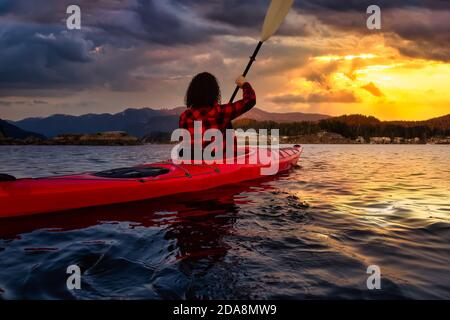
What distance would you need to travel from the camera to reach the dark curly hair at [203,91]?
26.3ft

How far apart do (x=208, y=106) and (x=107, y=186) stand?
2808 millimetres

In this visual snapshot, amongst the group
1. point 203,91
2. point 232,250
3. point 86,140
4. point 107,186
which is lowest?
point 232,250

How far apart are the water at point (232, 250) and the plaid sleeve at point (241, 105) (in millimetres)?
1951

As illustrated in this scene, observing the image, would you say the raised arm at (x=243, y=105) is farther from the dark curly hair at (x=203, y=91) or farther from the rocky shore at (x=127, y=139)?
the rocky shore at (x=127, y=139)

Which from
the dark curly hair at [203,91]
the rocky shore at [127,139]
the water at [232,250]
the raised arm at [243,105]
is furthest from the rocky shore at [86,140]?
the water at [232,250]

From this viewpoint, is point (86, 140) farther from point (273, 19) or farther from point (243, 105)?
point (243, 105)

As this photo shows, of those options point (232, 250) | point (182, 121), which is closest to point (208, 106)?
point (182, 121)

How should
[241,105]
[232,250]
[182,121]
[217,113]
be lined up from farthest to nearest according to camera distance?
[182,121] < [241,105] < [217,113] < [232,250]

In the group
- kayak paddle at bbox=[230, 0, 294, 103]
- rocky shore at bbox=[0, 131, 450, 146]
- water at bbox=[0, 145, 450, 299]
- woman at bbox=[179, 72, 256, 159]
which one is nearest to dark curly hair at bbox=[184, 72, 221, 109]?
woman at bbox=[179, 72, 256, 159]

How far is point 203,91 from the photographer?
802cm

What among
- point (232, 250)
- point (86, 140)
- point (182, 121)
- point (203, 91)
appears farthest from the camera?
point (86, 140)

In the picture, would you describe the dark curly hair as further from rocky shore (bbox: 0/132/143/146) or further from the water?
rocky shore (bbox: 0/132/143/146)

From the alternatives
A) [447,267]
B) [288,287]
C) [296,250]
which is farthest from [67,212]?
[447,267]
